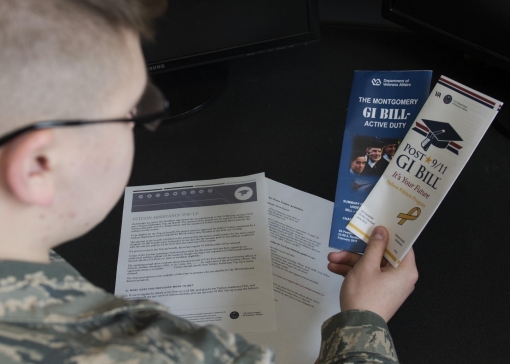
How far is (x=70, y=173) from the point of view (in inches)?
16.1

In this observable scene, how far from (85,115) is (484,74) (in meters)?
0.75

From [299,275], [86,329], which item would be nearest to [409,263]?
[299,275]

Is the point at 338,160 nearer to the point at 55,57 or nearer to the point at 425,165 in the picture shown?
the point at 425,165

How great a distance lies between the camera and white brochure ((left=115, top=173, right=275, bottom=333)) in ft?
2.14

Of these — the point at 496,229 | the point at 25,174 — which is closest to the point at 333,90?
the point at 496,229

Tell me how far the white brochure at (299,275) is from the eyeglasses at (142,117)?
11.4 inches

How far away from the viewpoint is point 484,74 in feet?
2.81

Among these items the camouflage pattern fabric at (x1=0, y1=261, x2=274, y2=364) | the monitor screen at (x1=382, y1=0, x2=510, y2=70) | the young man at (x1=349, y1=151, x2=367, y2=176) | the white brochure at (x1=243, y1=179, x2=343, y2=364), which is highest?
the monitor screen at (x1=382, y1=0, x2=510, y2=70)

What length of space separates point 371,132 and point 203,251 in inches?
12.0

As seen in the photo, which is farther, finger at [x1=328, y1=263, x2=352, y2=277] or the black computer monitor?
the black computer monitor

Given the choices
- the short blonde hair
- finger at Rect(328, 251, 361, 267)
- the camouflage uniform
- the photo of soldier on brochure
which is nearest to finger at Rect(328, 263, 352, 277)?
finger at Rect(328, 251, 361, 267)

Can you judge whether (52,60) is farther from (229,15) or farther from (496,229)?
(496,229)

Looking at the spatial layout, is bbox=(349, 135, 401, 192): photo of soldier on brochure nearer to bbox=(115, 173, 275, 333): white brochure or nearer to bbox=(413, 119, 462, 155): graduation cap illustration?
bbox=(413, 119, 462, 155): graduation cap illustration

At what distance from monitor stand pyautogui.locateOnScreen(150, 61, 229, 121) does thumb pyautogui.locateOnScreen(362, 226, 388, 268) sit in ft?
1.40
